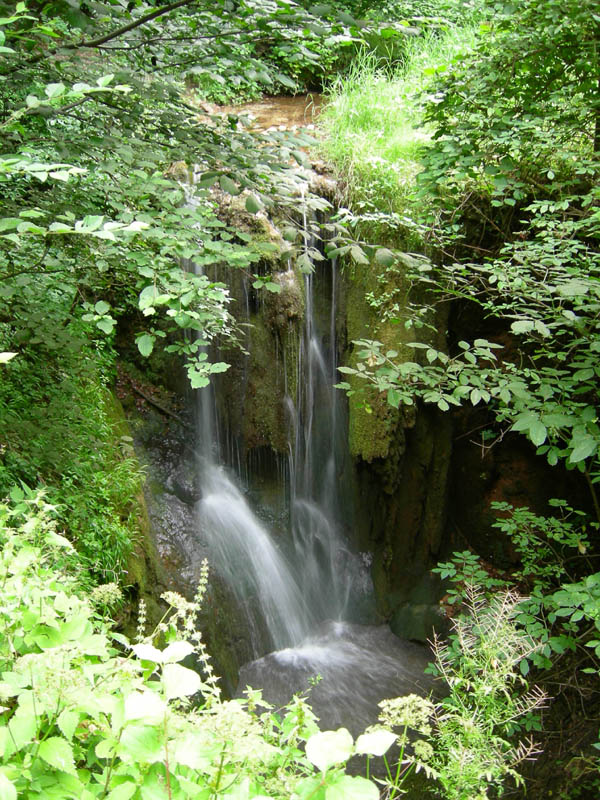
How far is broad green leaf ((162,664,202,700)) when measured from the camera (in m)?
0.97

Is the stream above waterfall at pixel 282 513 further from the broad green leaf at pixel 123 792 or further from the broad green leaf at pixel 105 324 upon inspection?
the broad green leaf at pixel 123 792

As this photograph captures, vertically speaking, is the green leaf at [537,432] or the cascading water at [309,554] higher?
the green leaf at [537,432]

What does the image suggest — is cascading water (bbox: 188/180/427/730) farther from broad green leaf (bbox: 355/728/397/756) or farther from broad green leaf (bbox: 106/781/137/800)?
broad green leaf (bbox: 355/728/397/756)

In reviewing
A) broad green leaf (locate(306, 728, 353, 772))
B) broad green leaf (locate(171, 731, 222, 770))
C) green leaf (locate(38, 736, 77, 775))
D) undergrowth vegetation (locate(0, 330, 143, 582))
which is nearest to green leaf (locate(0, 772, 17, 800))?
green leaf (locate(38, 736, 77, 775))

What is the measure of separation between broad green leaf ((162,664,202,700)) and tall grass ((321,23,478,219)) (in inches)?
175

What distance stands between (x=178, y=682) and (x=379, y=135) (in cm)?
583

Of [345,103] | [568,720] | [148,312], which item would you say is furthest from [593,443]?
[345,103]

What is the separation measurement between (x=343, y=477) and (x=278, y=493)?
739 millimetres

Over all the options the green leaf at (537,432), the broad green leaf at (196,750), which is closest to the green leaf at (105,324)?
the broad green leaf at (196,750)

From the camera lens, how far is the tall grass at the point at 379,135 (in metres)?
5.31

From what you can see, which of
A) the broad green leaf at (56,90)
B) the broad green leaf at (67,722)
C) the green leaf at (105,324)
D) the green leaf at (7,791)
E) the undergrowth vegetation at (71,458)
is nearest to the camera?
the green leaf at (7,791)

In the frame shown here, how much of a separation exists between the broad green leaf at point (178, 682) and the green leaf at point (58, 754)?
25 centimetres

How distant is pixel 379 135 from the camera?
18.7 feet

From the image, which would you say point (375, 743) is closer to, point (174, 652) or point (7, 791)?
point (174, 652)
